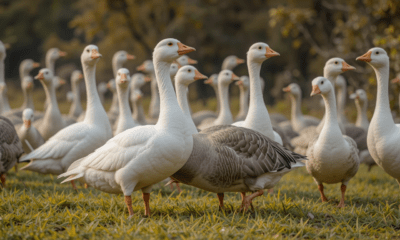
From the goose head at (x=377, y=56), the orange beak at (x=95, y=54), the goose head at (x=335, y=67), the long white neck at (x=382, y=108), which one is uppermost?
the orange beak at (x=95, y=54)

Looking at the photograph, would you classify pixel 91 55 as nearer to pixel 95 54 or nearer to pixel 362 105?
pixel 95 54

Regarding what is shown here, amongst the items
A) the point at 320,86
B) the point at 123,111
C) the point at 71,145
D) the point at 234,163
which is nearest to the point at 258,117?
the point at 320,86

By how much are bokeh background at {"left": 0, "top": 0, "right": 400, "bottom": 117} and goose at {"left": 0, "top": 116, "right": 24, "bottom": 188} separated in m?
7.61

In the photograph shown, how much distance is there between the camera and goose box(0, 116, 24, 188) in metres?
5.99

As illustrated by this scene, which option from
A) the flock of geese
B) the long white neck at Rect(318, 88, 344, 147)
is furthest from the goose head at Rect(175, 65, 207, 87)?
the long white neck at Rect(318, 88, 344, 147)

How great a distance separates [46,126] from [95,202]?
13.0ft

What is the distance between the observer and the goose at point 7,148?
5988 millimetres

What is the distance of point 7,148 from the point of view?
606 cm

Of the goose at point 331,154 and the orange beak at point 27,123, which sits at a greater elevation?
the orange beak at point 27,123

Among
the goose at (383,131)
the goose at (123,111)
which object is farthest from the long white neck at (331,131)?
the goose at (123,111)

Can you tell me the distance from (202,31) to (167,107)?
70.4 feet

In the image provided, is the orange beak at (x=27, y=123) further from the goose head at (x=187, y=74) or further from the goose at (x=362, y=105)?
the goose at (x=362, y=105)

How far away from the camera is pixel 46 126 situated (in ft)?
28.0

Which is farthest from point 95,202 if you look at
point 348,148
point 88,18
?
point 88,18
